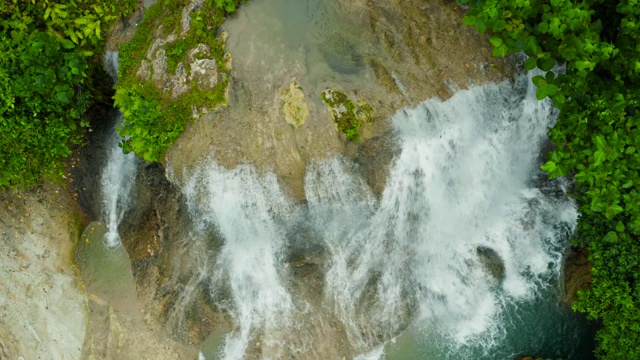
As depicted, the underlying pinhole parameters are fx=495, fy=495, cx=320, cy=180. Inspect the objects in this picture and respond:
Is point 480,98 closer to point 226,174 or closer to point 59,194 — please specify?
point 226,174

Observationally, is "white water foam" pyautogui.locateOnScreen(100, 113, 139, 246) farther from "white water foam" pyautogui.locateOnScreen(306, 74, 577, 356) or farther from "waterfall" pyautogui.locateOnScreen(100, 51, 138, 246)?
"white water foam" pyautogui.locateOnScreen(306, 74, 577, 356)

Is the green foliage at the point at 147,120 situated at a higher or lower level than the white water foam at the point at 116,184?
higher

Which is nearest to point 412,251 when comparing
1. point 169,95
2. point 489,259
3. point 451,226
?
point 451,226

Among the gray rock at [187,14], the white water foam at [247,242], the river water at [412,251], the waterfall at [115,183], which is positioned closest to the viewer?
the gray rock at [187,14]

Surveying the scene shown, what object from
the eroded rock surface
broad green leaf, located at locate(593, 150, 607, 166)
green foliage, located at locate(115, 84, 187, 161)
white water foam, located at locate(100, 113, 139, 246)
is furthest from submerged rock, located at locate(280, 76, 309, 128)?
broad green leaf, located at locate(593, 150, 607, 166)

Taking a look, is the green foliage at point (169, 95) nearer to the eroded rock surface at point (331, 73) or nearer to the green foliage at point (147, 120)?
the green foliage at point (147, 120)

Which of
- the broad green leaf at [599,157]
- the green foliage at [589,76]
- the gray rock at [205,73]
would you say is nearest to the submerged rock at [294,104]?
the gray rock at [205,73]
